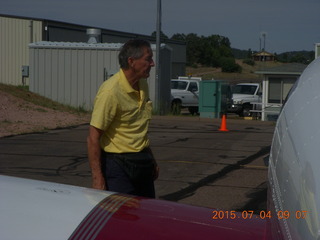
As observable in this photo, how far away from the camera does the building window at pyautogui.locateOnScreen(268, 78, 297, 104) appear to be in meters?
24.6

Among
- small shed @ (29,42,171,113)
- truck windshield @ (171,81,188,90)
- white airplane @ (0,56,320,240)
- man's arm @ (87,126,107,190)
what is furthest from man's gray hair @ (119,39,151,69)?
truck windshield @ (171,81,188,90)

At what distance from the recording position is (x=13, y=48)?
36.1 metres

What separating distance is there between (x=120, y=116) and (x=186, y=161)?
7.20 metres

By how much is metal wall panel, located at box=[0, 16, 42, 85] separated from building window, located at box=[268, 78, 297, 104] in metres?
16.5

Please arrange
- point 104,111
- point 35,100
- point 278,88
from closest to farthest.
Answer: point 104,111
point 35,100
point 278,88

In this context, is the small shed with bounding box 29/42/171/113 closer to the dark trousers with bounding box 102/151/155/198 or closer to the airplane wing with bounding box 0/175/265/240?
the dark trousers with bounding box 102/151/155/198

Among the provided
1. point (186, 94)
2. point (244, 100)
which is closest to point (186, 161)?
point (186, 94)

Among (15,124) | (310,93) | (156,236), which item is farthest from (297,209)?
(15,124)

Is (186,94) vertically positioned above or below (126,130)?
below

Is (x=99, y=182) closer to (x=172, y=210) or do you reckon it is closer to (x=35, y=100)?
(x=172, y=210)

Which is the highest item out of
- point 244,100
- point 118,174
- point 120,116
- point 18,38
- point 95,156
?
point 18,38

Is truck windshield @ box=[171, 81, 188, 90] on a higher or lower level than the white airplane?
lower

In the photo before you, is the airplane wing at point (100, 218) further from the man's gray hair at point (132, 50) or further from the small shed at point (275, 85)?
the small shed at point (275, 85)

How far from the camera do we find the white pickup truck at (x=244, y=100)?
28464 millimetres
